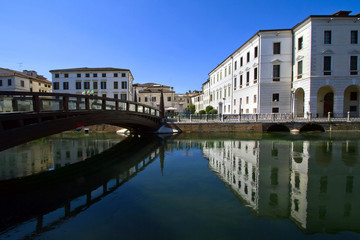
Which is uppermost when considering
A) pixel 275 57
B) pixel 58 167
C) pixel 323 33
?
pixel 323 33

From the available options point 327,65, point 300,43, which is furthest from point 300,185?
point 300,43

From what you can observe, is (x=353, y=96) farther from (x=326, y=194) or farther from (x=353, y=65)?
(x=326, y=194)

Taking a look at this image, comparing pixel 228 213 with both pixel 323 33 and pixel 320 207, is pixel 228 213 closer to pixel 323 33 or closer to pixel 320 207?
pixel 320 207

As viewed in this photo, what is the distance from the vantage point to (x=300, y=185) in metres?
6.96

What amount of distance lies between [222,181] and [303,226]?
3.14 meters

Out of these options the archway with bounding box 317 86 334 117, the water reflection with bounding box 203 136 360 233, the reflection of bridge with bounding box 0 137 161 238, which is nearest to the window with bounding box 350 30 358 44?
the archway with bounding box 317 86 334 117

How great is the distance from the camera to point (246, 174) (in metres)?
8.27

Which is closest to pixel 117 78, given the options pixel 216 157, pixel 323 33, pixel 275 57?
pixel 275 57

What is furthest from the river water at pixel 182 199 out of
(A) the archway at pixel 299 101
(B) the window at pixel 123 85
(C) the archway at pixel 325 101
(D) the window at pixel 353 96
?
(B) the window at pixel 123 85

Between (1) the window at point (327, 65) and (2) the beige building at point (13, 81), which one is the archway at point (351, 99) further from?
(2) the beige building at point (13, 81)

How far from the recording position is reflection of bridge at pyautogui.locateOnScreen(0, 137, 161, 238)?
501cm

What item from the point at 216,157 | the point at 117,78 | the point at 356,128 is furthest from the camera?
the point at 117,78

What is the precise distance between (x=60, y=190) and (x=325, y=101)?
30.4 m

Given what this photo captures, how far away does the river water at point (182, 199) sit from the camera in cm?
432
